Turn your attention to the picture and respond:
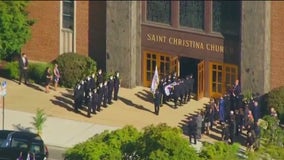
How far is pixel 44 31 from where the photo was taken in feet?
207

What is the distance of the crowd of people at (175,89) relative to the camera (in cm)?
5683

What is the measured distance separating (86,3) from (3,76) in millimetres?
5419

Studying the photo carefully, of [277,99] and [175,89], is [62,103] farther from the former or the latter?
[277,99]

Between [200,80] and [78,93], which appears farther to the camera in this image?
[200,80]

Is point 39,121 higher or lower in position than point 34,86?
lower

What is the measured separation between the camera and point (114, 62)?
60.3m

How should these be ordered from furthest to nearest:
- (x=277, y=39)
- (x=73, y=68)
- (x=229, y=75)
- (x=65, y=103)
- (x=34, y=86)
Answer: (x=34, y=86)
(x=73, y=68)
(x=229, y=75)
(x=65, y=103)
(x=277, y=39)

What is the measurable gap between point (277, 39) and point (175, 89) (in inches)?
207

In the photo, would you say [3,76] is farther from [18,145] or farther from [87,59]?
[18,145]

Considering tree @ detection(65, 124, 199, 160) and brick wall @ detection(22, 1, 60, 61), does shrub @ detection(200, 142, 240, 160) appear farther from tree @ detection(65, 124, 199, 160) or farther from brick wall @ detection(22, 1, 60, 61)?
brick wall @ detection(22, 1, 60, 61)

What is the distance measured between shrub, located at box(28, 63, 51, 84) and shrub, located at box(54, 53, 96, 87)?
3.01 ft

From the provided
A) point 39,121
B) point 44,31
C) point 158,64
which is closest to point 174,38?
point 158,64

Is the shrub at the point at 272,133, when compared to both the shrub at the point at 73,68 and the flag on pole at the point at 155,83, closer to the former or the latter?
the flag on pole at the point at 155,83

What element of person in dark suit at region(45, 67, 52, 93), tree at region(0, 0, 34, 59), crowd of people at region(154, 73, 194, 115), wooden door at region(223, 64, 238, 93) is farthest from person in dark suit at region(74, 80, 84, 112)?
wooden door at region(223, 64, 238, 93)
